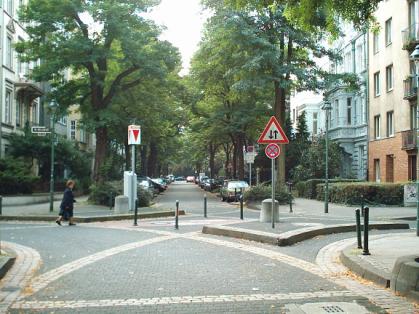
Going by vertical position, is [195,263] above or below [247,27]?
below

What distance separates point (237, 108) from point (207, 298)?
35.9 m

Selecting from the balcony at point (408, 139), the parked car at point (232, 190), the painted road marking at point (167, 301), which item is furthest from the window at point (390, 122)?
the painted road marking at point (167, 301)

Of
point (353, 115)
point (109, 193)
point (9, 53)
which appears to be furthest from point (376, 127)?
point (9, 53)

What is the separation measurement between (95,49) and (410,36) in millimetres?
17988

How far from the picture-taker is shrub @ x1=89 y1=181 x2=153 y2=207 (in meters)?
25.8

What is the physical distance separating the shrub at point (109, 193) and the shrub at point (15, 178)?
6.09 m

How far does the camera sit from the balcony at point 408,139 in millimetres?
32078

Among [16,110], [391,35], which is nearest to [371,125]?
[391,35]

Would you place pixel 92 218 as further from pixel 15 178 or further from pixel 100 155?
pixel 15 178

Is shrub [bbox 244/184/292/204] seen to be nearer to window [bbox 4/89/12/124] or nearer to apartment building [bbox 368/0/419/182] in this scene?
apartment building [bbox 368/0/419/182]

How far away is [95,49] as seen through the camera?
2795 cm

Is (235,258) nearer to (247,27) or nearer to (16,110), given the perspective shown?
(247,27)

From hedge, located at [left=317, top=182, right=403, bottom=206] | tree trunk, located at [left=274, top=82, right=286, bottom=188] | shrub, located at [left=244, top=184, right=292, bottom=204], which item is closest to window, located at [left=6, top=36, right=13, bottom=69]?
tree trunk, located at [left=274, top=82, right=286, bottom=188]

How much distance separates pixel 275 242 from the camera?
41.9ft
